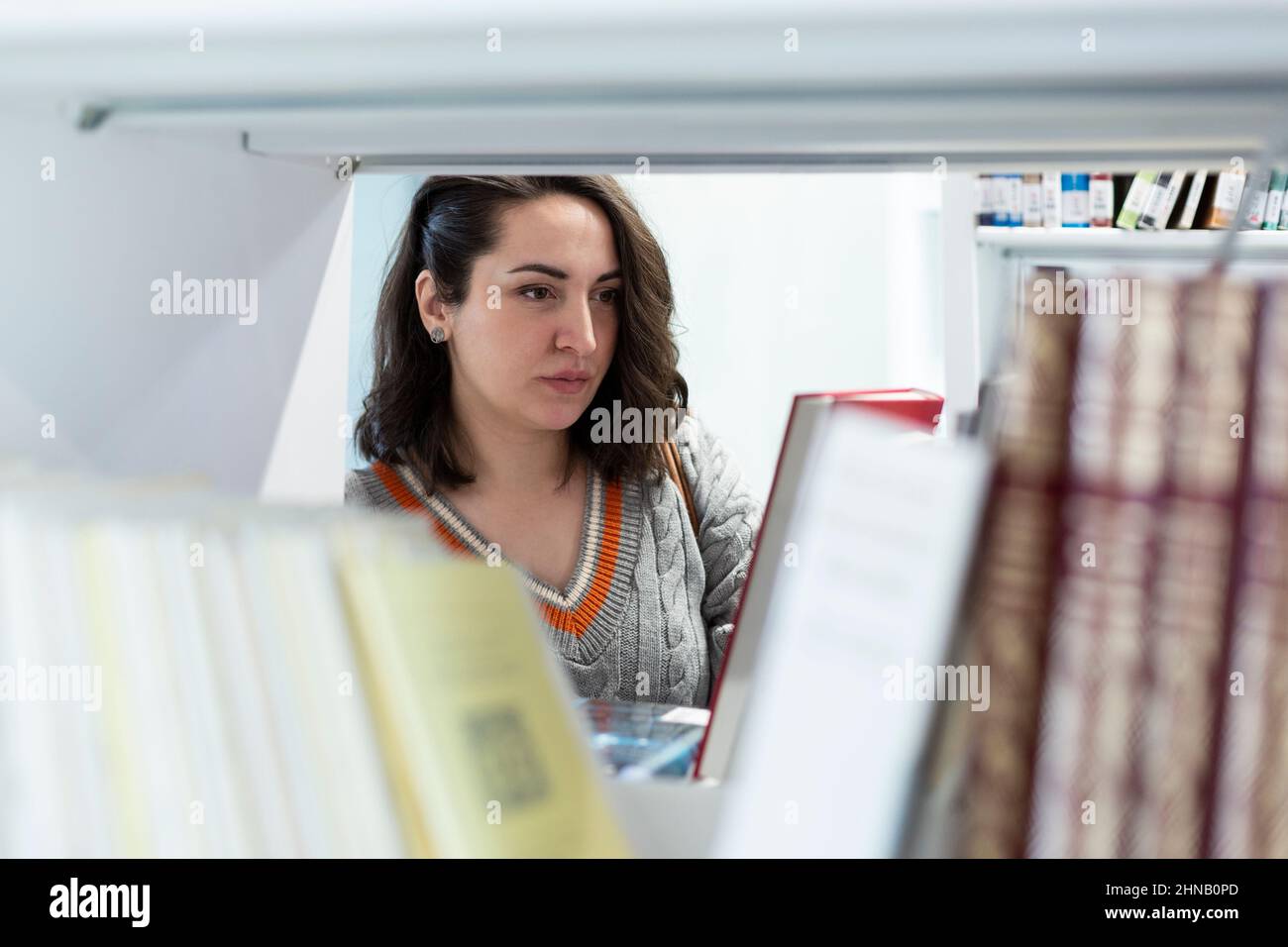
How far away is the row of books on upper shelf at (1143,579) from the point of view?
30cm

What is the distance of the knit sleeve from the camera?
6.10 ft

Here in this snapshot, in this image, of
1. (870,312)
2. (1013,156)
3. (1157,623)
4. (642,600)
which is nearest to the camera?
(1157,623)

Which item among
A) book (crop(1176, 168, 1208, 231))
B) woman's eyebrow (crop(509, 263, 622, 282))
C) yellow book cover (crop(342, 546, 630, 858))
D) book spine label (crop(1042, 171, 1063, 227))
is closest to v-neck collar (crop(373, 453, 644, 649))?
woman's eyebrow (crop(509, 263, 622, 282))

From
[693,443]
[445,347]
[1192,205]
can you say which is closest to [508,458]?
[445,347]

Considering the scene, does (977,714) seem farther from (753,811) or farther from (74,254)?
(74,254)

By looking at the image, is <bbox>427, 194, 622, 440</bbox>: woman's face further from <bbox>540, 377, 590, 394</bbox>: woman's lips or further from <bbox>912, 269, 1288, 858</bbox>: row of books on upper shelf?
<bbox>912, 269, 1288, 858</bbox>: row of books on upper shelf

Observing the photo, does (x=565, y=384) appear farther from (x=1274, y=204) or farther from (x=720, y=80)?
(x=1274, y=204)

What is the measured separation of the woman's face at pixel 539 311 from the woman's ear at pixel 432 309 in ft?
0.14

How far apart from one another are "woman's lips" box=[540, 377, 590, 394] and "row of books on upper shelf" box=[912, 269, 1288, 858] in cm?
146

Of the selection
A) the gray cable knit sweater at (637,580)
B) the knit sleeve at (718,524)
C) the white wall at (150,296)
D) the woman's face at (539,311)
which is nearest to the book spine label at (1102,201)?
the knit sleeve at (718,524)

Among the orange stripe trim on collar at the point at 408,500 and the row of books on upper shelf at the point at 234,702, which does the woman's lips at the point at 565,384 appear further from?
the row of books on upper shelf at the point at 234,702

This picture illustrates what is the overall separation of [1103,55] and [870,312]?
356 centimetres
